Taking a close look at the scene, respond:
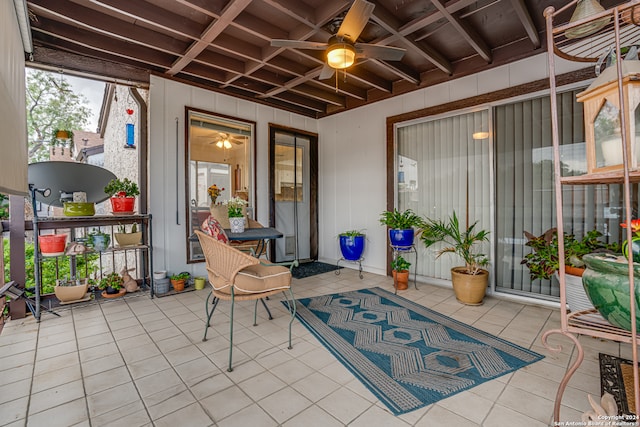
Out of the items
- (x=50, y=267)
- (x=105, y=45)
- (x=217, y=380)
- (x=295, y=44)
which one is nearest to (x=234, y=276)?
(x=217, y=380)

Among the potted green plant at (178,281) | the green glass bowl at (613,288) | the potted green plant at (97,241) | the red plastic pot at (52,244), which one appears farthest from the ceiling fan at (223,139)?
the green glass bowl at (613,288)

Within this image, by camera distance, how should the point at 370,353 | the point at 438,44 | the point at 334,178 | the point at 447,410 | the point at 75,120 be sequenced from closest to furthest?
the point at 447,410 → the point at 370,353 → the point at 438,44 → the point at 334,178 → the point at 75,120

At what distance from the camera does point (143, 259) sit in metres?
3.92

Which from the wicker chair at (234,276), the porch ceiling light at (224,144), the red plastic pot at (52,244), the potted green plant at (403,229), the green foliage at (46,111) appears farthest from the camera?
the green foliage at (46,111)

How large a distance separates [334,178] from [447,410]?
4241 millimetres

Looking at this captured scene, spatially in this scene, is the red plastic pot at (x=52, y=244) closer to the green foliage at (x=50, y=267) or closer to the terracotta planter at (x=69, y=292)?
the green foliage at (x=50, y=267)

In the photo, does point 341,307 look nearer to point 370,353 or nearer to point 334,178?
point 370,353

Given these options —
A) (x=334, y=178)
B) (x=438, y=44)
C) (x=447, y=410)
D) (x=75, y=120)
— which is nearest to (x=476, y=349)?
(x=447, y=410)

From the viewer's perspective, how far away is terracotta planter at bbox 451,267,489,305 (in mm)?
3205

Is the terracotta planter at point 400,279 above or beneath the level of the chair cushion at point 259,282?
beneath

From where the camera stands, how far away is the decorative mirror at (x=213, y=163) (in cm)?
417

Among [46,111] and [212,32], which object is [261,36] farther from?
[46,111]

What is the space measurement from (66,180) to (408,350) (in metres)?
4.12

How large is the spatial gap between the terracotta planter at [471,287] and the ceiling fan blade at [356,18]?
108 inches
